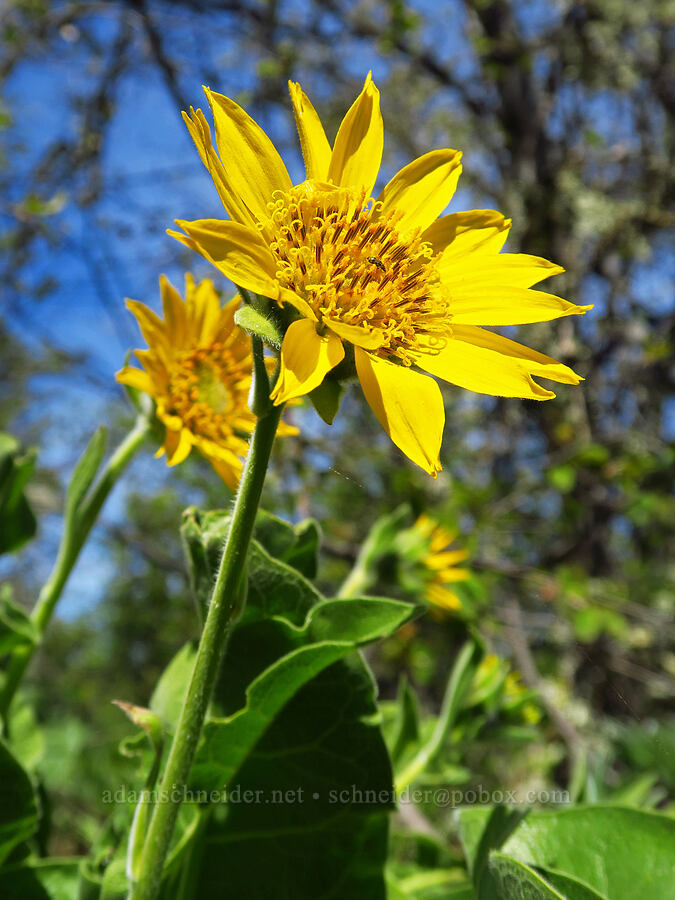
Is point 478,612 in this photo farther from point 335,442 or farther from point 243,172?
point 243,172

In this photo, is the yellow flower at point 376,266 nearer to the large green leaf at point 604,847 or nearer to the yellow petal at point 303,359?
the yellow petal at point 303,359

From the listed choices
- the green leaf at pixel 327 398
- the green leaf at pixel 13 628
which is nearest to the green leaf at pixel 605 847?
the green leaf at pixel 327 398

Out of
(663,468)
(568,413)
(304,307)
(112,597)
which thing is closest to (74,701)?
(112,597)

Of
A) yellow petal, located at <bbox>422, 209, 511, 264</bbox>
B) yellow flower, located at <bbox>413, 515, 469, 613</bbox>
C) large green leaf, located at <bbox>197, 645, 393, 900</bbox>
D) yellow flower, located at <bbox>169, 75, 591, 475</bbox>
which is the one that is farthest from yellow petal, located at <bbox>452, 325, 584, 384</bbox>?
yellow flower, located at <bbox>413, 515, 469, 613</bbox>

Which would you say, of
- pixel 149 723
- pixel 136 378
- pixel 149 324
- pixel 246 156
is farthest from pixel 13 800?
pixel 246 156

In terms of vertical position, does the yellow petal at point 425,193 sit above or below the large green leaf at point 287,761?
above
